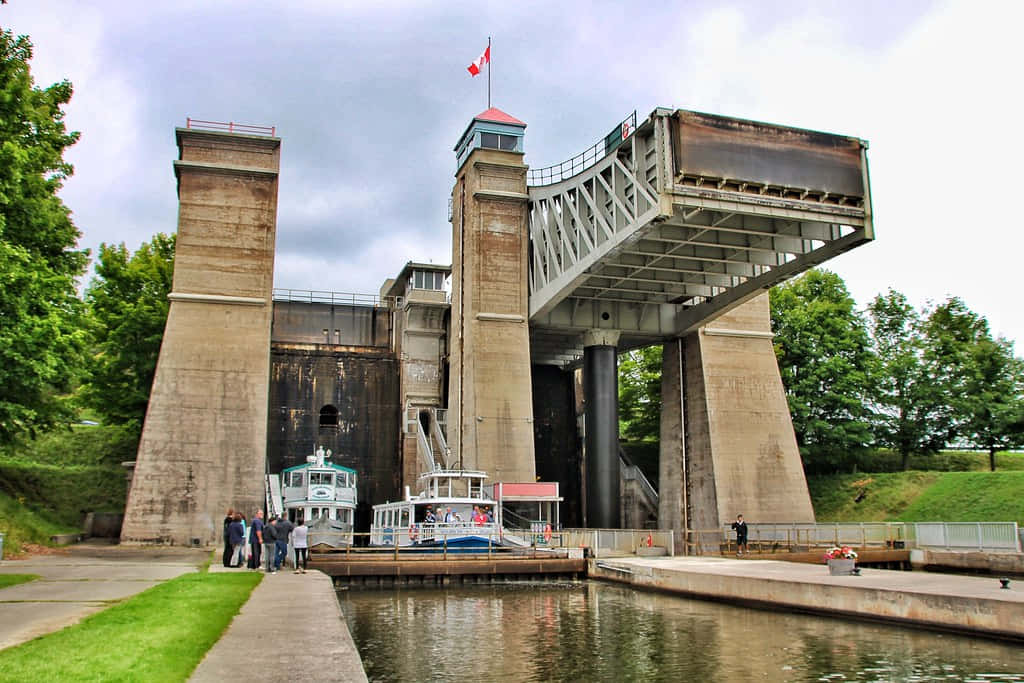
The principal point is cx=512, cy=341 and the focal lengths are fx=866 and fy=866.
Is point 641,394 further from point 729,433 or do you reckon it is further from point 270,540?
point 270,540

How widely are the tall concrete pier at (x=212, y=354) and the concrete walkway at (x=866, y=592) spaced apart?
59.9ft

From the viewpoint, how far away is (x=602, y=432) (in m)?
39.4

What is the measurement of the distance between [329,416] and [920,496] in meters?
29.8

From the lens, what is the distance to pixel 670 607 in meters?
19.7

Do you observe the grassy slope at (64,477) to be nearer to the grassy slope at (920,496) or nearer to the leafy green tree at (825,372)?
the leafy green tree at (825,372)

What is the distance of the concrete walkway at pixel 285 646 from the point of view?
817 centimetres

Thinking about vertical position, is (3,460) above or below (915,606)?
above

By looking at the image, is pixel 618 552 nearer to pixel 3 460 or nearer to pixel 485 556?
pixel 485 556

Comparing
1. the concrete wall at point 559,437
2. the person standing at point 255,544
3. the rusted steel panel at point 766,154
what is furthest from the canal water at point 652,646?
the concrete wall at point 559,437

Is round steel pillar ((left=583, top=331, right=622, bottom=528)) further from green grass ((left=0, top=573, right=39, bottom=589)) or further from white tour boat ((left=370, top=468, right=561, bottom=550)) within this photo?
green grass ((left=0, top=573, right=39, bottom=589))

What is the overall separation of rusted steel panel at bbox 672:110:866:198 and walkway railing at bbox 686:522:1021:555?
469 inches

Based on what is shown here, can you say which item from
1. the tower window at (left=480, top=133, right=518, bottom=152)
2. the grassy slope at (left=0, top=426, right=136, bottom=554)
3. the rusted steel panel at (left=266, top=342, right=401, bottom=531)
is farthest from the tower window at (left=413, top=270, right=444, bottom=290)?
the grassy slope at (left=0, top=426, right=136, bottom=554)

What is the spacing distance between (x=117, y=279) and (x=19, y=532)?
18072mm

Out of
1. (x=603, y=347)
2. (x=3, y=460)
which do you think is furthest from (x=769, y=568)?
(x=3, y=460)
